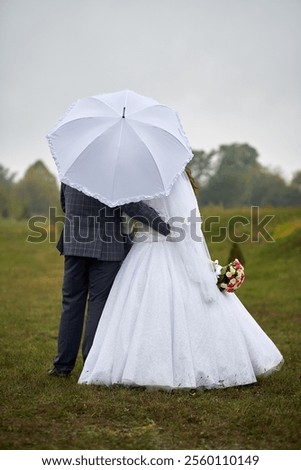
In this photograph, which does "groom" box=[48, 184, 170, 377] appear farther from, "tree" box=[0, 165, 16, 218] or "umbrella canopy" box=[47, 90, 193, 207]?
"tree" box=[0, 165, 16, 218]

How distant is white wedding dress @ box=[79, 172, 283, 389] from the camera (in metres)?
5.30

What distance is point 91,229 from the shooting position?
18.6 feet

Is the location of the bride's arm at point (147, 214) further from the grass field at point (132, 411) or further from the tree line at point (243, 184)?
the tree line at point (243, 184)

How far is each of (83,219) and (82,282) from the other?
0.57 m

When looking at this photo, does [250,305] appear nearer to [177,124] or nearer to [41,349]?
[41,349]

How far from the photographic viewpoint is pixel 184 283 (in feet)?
18.2

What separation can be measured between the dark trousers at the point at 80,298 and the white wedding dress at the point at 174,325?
0.46 ft

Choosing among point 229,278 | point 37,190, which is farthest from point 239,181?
point 229,278

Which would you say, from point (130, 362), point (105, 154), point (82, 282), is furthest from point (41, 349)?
point (105, 154)

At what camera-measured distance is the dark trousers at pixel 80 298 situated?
18.8 feet

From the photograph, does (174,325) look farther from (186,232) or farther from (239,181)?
(239,181)

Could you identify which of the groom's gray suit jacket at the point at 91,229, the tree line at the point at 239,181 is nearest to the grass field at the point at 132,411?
the groom's gray suit jacket at the point at 91,229

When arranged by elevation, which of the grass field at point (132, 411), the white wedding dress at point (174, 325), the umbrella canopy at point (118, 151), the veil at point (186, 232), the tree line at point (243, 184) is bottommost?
the grass field at point (132, 411)

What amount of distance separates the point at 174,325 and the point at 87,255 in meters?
0.92
